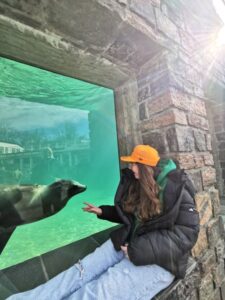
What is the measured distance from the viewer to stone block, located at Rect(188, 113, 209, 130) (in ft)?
4.94

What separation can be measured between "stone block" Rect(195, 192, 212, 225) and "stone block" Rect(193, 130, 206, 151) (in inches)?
14.1

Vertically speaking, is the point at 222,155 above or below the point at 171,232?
above

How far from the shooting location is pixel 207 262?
142 centimetres

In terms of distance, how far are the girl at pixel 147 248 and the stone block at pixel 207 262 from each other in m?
0.45

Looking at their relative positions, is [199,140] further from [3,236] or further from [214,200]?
[3,236]

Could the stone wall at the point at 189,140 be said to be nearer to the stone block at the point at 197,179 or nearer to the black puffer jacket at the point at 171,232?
the stone block at the point at 197,179

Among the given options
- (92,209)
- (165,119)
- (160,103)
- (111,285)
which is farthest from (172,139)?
(111,285)

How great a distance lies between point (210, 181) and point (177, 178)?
69 cm

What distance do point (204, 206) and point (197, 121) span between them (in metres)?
0.67

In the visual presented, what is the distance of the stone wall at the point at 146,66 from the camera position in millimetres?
1060

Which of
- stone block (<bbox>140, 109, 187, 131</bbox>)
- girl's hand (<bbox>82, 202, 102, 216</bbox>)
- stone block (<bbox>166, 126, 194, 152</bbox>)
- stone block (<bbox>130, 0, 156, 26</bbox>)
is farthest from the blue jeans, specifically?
stone block (<bbox>130, 0, 156, 26</bbox>)

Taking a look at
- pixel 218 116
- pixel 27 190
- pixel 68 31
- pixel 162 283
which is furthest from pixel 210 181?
pixel 218 116

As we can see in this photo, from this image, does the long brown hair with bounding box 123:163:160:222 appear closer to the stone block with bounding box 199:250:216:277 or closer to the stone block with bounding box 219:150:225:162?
the stone block with bounding box 199:250:216:277

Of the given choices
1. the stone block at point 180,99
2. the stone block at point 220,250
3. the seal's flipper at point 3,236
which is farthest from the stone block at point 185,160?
the seal's flipper at point 3,236
